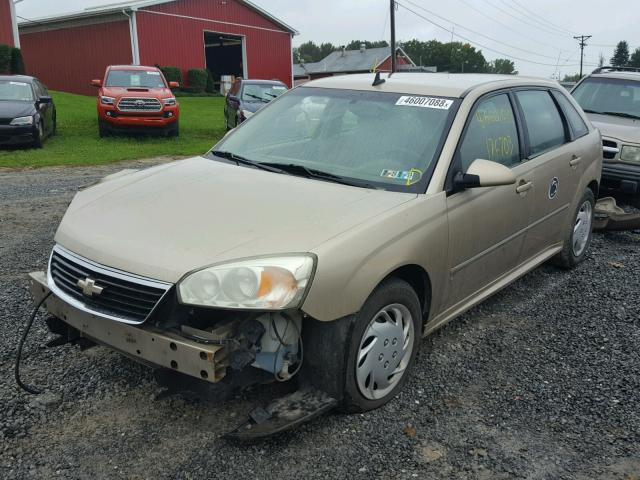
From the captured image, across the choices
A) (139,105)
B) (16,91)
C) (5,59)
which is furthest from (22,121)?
(5,59)

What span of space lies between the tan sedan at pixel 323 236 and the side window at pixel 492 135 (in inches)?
0.6

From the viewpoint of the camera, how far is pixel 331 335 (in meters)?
2.84

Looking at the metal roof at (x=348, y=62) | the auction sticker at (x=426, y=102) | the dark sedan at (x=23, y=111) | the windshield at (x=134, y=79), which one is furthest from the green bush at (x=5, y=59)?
the metal roof at (x=348, y=62)

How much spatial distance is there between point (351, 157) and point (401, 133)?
0.34 metres

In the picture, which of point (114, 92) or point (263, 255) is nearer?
point (263, 255)

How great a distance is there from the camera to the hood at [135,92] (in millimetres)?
14539

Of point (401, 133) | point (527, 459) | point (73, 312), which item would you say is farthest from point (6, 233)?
point (527, 459)

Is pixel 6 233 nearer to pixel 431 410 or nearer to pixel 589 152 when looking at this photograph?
pixel 431 410

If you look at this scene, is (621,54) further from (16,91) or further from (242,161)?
(242,161)

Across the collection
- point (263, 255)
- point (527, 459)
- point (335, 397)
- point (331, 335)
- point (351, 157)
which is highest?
point (351, 157)

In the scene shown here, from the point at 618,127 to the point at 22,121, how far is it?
1076 centimetres

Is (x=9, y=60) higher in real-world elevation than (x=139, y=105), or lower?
higher

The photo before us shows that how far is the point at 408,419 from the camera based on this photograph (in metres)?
3.19

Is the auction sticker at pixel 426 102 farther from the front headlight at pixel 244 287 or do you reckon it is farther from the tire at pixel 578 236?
the tire at pixel 578 236
